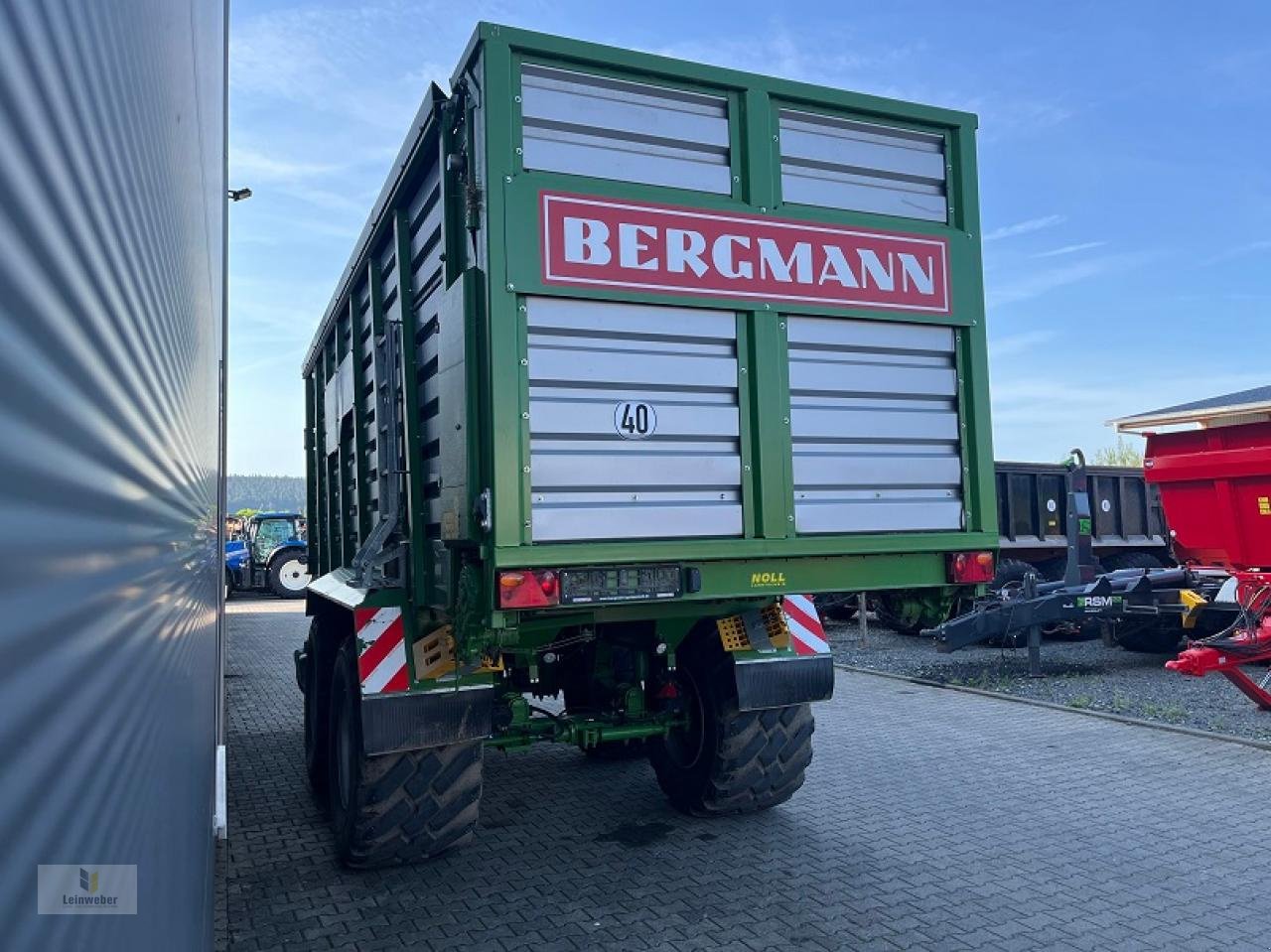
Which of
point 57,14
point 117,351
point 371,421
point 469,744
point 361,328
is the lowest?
point 469,744

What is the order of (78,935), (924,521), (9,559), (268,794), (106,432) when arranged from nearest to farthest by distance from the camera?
(9,559) → (78,935) → (106,432) → (924,521) → (268,794)

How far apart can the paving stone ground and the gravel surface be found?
34.1 inches

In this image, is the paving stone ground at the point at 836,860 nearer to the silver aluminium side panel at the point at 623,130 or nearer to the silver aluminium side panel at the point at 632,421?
the silver aluminium side panel at the point at 632,421

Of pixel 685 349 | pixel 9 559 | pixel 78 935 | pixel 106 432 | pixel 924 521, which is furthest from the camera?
pixel 924 521

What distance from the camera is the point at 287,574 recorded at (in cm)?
2061

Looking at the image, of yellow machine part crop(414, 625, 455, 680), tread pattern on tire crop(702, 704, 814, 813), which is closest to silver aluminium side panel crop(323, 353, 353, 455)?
yellow machine part crop(414, 625, 455, 680)

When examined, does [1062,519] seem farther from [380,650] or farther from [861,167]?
[380,650]

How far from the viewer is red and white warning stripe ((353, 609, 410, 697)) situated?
4.16m

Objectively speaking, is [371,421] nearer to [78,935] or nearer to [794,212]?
[794,212]

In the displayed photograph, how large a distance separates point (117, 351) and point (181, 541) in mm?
1059

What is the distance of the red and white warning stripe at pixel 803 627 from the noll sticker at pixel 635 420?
159cm

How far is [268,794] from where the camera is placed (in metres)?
6.09

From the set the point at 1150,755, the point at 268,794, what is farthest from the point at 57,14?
the point at 1150,755

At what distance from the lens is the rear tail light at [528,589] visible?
3.45 m
